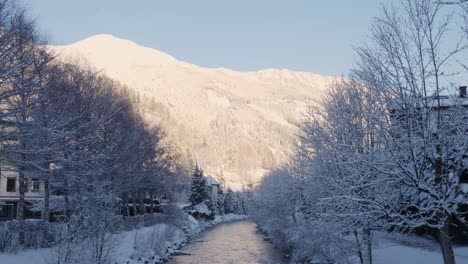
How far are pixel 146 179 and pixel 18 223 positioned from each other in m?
23.8

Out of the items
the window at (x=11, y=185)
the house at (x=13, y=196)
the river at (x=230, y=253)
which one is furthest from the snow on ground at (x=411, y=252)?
the window at (x=11, y=185)

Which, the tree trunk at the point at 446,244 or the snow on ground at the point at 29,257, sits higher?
the tree trunk at the point at 446,244

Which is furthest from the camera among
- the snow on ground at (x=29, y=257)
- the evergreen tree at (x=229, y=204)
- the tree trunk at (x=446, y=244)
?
the evergreen tree at (x=229, y=204)

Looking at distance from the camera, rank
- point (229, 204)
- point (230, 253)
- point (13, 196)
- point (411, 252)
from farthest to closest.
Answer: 1. point (229, 204)
2. point (13, 196)
3. point (230, 253)
4. point (411, 252)

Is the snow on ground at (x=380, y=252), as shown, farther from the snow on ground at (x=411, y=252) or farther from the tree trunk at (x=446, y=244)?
the tree trunk at (x=446, y=244)

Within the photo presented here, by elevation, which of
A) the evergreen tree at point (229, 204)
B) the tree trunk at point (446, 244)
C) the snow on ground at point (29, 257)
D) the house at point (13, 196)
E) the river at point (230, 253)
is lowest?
the river at point (230, 253)

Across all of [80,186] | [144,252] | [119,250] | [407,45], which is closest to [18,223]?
[80,186]

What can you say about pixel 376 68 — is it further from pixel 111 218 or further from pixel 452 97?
pixel 111 218

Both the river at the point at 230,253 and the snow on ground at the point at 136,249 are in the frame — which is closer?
the snow on ground at the point at 136,249

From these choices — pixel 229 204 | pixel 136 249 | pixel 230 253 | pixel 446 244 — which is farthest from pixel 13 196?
pixel 229 204

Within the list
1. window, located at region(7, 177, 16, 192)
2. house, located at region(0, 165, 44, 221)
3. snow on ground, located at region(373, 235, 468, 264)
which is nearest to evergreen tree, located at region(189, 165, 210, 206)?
house, located at region(0, 165, 44, 221)

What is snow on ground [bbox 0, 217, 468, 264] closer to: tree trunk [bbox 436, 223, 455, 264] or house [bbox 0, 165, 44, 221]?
tree trunk [bbox 436, 223, 455, 264]

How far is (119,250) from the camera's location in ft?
96.0

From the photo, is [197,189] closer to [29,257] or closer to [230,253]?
[230,253]
